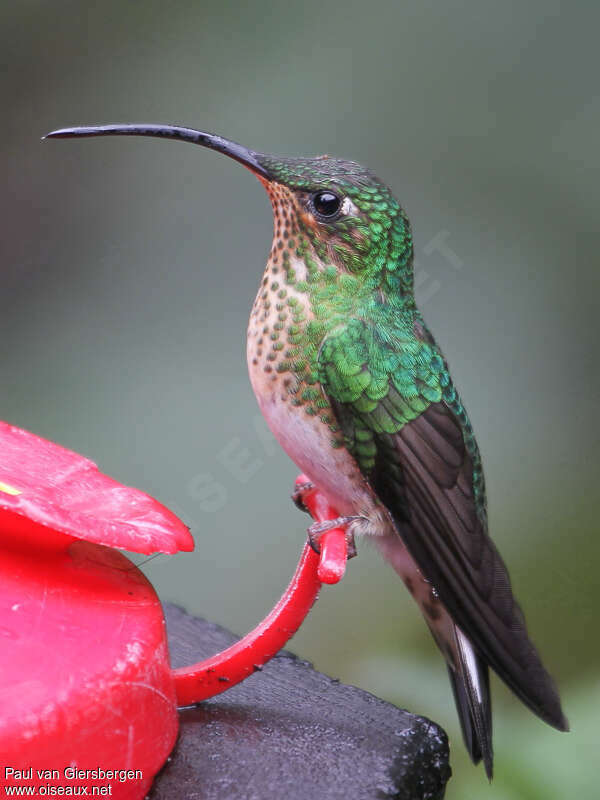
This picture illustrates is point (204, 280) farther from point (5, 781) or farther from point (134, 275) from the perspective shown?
point (5, 781)

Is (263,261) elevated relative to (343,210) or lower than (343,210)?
lower

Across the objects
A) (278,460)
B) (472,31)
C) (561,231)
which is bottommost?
(278,460)

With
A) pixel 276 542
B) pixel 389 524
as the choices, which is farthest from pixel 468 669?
pixel 276 542

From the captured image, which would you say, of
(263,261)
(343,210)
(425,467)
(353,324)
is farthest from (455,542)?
(263,261)

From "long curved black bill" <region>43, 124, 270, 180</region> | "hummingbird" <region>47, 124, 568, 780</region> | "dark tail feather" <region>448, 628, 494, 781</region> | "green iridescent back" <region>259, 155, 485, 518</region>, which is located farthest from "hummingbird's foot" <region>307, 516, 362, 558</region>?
"long curved black bill" <region>43, 124, 270, 180</region>

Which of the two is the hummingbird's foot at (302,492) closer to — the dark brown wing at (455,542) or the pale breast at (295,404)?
the pale breast at (295,404)

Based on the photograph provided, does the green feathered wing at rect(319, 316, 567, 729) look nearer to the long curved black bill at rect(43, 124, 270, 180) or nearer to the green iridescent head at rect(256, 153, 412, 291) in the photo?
the green iridescent head at rect(256, 153, 412, 291)

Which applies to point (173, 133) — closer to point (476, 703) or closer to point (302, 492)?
point (302, 492)
